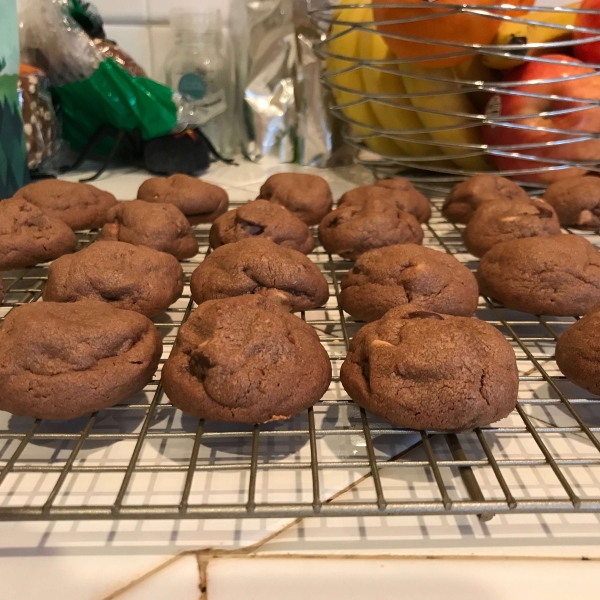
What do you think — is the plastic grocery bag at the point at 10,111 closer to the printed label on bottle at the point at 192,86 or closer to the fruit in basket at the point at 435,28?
the printed label on bottle at the point at 192,86

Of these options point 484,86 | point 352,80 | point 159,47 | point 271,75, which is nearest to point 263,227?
point 484,86

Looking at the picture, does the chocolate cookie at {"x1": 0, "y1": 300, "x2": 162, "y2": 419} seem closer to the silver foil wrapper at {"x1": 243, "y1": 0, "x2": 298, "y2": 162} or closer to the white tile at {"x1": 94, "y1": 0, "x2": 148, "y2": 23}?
the silver foil wrapper at {"x1": 243, "y1": 0, "x2": 298, "y2": 162}

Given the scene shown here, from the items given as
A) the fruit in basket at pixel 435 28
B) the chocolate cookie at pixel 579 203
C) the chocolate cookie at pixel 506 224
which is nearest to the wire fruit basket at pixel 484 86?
the fruit in basket at pixel 435 28

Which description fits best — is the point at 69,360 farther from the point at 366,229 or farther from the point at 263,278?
the point at 366,229

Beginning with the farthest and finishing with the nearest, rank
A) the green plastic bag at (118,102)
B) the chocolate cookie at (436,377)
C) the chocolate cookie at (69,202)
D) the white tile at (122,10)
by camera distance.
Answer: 1. the white tile at (122,10)
2. the green plastic bag at (118,102)
3. the chocolate cookie at (69,202)
4. the chocolate cookie at (436,377)

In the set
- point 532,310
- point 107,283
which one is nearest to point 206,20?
point 107,283

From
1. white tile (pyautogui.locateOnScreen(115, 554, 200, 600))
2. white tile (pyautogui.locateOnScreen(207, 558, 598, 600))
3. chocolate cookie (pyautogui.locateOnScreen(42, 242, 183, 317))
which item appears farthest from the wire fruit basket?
white tile (pyautogui.locateOnScreen(115, 554, 200, 600))
